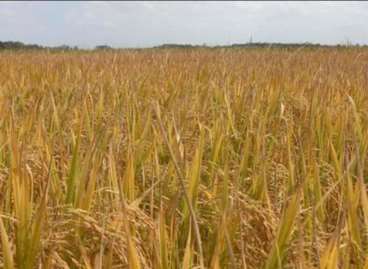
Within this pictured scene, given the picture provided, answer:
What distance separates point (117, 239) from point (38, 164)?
533 millimetres

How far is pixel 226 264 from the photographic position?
939 millimetres

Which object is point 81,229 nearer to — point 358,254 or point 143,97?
point 358,254

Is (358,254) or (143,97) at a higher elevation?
(143,97)

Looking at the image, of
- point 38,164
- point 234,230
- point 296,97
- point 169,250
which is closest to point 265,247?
point 234,230

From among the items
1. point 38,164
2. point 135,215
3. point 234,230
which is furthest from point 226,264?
point 38,164

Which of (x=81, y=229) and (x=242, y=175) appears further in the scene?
(x=242, y=175)

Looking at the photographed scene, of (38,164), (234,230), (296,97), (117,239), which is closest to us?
(117,239)

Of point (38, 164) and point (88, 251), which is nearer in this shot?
point (88, 251)

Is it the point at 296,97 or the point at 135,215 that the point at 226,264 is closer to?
the point at 135,215

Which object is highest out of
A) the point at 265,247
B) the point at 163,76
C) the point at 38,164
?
the point at 163,76

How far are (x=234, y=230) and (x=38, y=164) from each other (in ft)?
2.00

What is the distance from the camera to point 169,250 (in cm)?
87

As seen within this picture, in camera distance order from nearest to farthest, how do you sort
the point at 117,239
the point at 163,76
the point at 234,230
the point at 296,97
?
the point at 117,239
the point at 234,230
the point at 296,97
the point at 163,76

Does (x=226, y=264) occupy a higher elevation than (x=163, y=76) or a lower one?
lower
